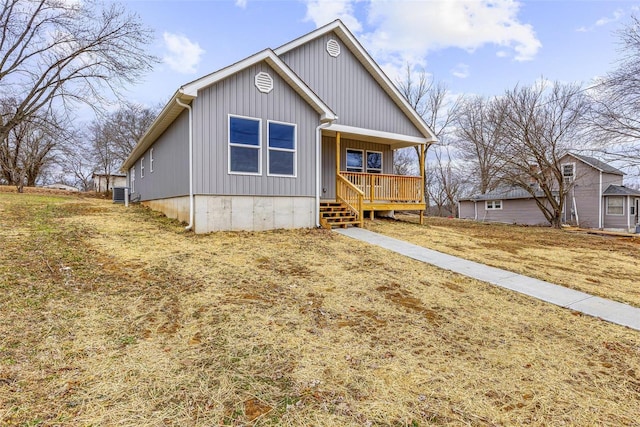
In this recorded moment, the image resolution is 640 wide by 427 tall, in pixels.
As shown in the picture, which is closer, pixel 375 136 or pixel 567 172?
pixel 375 136

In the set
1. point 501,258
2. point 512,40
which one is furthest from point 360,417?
point 512,40

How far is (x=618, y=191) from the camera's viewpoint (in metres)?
21.2

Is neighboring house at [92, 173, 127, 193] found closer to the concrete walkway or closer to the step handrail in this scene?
the step handrail

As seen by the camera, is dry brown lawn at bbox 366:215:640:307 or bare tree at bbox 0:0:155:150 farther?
bare tree at bbox 0:0:155:150

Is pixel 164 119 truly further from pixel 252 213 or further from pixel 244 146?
pixel 252 213

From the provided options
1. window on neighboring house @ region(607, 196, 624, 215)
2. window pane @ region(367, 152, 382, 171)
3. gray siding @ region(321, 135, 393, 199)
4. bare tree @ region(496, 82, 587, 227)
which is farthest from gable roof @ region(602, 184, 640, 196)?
gray siding @ region(321, 135, 393, 199)

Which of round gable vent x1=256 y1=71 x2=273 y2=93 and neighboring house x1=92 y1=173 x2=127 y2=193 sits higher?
round gable vent x1=256 y1=71 x2=273 y2=93

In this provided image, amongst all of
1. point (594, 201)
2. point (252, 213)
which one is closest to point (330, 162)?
point (252, 213)

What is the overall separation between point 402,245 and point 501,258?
2303 millimetres

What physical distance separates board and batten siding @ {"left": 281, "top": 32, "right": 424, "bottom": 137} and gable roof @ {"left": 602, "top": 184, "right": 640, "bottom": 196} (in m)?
17.9

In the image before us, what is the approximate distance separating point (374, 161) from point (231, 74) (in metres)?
7.60

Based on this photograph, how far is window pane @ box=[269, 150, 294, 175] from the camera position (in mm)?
9117

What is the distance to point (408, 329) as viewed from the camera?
12.0ft

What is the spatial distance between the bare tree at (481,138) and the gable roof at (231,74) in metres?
13.6
